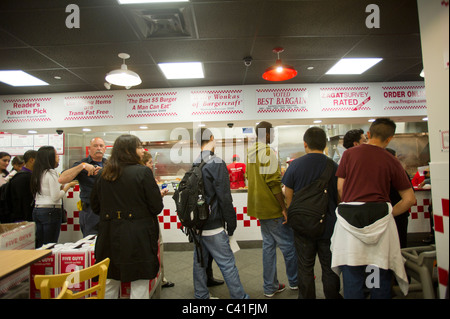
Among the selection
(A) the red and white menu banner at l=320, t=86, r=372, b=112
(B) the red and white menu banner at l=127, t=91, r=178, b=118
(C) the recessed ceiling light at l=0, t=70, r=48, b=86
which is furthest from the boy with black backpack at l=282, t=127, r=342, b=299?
(C) the recessed ceiling light at l=0, t=70, r=48, b=86

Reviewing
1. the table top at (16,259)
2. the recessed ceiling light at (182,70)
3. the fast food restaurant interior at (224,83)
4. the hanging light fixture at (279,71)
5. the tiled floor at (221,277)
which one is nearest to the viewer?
the table top at (16,259)

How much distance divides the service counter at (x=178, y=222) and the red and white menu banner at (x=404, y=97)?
1.81m

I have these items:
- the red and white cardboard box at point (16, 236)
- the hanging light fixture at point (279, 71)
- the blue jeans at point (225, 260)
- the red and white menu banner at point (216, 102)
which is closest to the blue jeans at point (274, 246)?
the blue jeans at point (225, 260)

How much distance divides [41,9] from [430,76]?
10.8ft

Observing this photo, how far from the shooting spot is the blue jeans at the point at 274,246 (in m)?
2.24

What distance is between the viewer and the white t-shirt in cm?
A: 260

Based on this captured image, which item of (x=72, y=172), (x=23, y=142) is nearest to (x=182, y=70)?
(x=72, y=172)

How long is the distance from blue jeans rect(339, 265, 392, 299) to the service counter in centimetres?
229

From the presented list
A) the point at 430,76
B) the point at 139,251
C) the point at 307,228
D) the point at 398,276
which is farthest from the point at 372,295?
the point at 139,251

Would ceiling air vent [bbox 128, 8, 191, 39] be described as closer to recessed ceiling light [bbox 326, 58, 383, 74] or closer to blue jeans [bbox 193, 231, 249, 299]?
blue jeans [bbox 193, 231, 249, 299]

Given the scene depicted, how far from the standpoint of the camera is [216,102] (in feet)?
15.1

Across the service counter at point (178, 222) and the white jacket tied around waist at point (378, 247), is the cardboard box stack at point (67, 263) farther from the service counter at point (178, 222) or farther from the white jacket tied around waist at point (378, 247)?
the service counter at point (178, 222)

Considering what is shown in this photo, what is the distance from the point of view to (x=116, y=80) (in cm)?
324

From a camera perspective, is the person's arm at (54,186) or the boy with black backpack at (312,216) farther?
the person's arm at (54,186)
